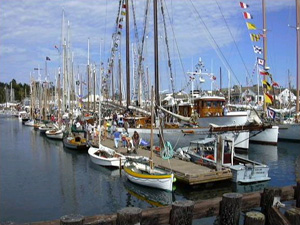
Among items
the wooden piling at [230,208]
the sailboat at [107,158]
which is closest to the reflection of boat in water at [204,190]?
the sailboat at [107,158]

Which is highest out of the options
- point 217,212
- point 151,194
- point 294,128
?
point 217,212

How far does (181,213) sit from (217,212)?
1121 millimetres

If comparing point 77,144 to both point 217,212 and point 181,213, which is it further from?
point 181,213

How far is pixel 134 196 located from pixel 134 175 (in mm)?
1573

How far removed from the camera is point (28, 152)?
34.6 meters

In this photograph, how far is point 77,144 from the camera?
33812mm

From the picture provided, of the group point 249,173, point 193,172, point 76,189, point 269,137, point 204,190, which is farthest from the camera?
point 269,137

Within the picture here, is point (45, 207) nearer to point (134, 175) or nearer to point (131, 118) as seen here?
point (134, 175)

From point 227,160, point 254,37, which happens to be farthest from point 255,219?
point 254,37

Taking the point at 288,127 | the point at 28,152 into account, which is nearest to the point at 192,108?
the point at 288,127

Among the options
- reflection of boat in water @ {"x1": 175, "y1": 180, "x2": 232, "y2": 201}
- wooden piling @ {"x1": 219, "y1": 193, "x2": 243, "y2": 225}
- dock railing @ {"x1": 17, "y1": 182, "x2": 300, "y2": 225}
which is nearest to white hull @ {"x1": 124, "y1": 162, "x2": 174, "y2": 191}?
reflection of boat in water @ {"x1": 175, "y1": 180, "x2": 232, "y2": 201}

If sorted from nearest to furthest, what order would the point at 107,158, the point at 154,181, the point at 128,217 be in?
1. the point at 128,217
2. the point at 154,181
3. the point at 107,158

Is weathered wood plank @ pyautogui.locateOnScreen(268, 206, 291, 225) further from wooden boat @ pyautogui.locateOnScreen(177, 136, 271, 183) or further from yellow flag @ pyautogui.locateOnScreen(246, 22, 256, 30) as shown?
yellow flag @ pyautogui.locateOnScreen(246, 22, 256, 30)

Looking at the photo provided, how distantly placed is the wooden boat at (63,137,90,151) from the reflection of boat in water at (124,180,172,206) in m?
15.6
